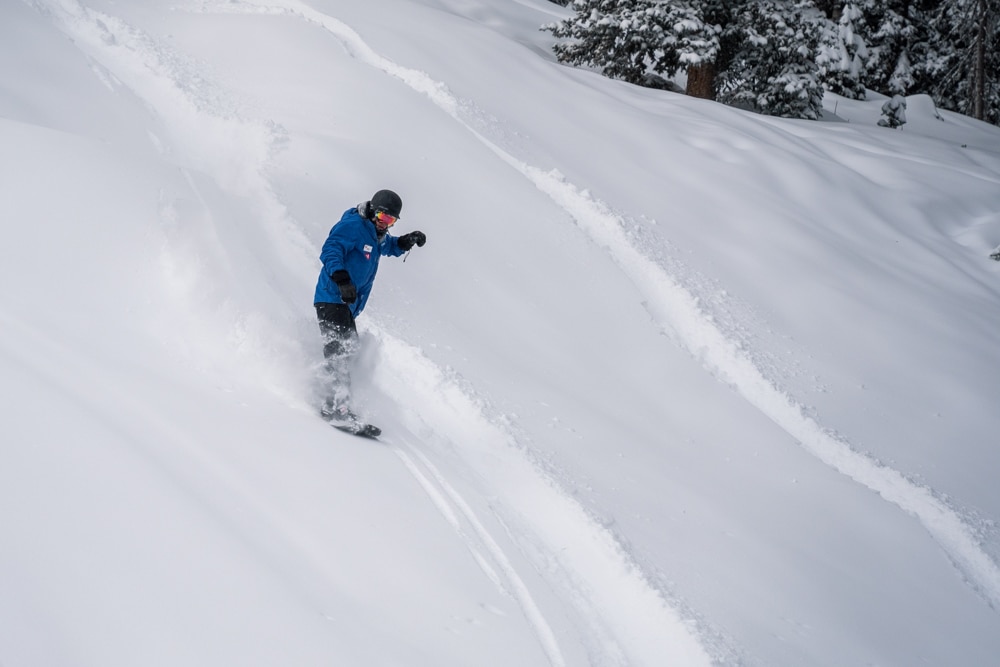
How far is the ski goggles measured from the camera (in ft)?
17.8

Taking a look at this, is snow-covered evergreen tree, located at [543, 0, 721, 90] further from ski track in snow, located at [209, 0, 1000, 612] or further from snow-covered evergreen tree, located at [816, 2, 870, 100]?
ski track in snow, located at [209, 0, 1000, 612]

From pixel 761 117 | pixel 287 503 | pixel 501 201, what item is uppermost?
pixel 761 117

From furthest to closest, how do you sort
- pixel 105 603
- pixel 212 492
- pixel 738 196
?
pixel 738 196, pixel 212 492, pixel 105 603

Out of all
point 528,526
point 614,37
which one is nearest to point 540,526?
point 528,526

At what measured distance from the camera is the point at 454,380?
6125 millimetres

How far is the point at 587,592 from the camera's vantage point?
4.55 m

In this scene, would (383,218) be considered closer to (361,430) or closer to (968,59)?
(361,430)

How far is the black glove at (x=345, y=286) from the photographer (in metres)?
5.02

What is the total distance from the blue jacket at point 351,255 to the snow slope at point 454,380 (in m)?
0.67

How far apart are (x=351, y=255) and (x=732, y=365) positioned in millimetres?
4344

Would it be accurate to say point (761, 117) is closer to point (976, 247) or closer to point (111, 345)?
point (976, 247)

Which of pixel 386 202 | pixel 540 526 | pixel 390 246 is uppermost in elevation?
pixel 386 202

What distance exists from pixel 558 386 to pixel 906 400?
3.99 m

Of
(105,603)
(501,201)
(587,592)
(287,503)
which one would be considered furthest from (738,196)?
(105,603)
